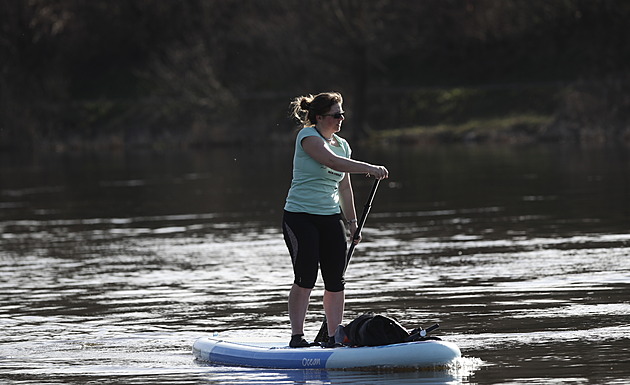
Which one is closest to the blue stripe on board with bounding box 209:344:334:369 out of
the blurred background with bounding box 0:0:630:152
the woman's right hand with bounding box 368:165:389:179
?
the woman's right hand with bounding box 368:165:389:179

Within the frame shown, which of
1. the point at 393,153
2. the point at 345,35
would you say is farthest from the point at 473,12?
the point at 393,153

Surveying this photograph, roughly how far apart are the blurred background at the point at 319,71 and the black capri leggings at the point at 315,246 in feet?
120

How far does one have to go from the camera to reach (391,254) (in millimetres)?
15633

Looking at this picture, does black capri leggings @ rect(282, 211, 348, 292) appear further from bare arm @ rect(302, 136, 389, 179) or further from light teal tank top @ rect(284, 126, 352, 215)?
bare arm @ rect(302, 136, 389, 179)

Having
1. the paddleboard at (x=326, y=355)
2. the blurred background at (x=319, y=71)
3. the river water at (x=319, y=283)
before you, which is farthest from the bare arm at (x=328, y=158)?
the blurred background at (x=319, y=71)

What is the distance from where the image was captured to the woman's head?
9297 millimetres

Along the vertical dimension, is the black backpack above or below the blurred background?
below

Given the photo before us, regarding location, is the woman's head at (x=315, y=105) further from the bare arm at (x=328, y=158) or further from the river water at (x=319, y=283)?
the river water at (x=319, y=283)

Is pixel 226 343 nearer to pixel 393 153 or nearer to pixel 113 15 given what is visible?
pixel 393 153

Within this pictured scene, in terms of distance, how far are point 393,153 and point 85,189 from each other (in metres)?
14.1

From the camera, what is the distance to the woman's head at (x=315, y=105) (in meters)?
9.30

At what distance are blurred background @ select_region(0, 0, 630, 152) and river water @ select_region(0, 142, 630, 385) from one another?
74.4ft

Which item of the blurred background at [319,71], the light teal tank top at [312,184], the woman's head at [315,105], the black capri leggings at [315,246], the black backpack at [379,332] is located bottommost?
the black backpack at [379,332]

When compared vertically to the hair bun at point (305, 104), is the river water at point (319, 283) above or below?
below
